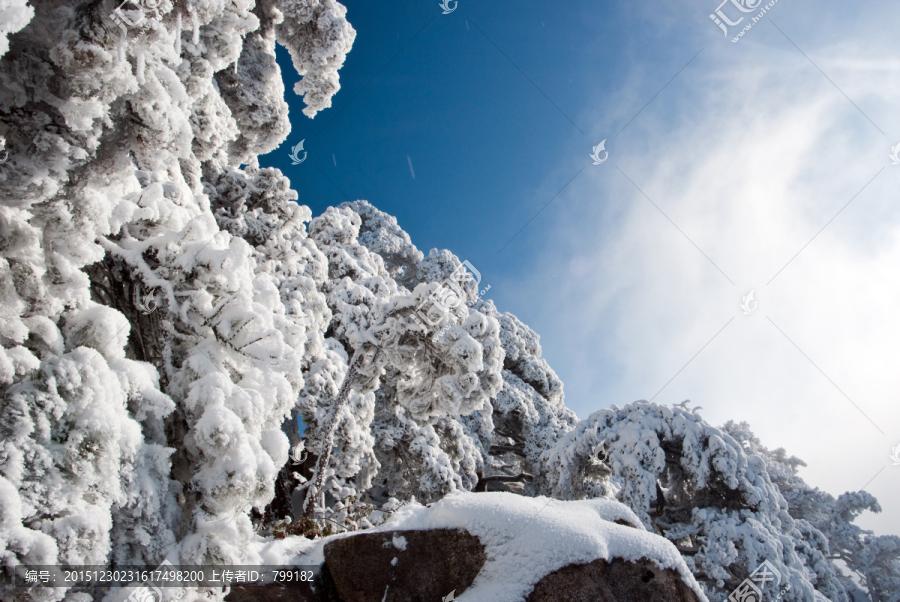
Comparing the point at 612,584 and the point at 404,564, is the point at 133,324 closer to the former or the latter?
the point at 404,564

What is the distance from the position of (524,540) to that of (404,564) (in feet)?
3.72

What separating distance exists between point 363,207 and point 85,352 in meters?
26.5

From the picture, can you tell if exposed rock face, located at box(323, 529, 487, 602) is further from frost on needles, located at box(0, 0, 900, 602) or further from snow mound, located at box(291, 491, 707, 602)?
frost on needles, located at box(0, 0, 900, 602)

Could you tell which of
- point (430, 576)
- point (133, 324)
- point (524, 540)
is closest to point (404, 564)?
point (430, 576)

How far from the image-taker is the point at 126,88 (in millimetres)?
2354

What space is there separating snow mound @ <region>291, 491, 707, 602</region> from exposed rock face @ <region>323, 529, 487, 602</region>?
0.09 m

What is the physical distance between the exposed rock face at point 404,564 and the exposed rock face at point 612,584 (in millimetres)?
649

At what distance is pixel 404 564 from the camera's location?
3.85m

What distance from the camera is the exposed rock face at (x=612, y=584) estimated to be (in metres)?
3.28

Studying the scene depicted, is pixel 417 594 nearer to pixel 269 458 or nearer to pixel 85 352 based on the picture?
pixel 269 458

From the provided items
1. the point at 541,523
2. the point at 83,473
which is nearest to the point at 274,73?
the point at 83,473

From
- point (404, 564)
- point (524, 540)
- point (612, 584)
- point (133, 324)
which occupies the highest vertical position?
point (133, 324)

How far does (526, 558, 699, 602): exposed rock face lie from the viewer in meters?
3.28

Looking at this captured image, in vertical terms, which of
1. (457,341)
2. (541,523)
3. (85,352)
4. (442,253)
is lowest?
(541,523)
